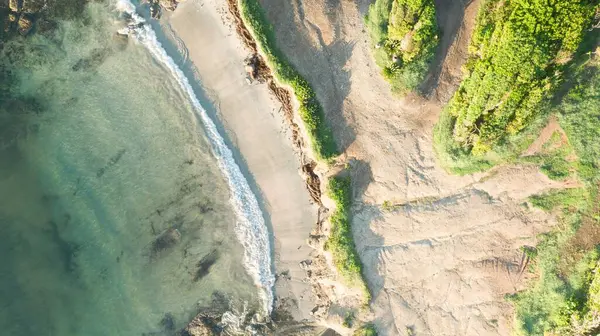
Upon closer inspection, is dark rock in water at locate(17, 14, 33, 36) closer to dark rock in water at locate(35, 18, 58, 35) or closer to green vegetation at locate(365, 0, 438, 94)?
dark rock in water at locate(35, 18, 58, 35)

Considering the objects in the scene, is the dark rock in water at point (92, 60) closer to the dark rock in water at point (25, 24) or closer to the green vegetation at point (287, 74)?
the dark rock in water at point (25, 24)

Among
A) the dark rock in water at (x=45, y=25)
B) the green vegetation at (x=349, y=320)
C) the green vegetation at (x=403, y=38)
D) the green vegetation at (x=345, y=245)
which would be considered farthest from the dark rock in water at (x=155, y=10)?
the green vegetation at (x=349, y=320)

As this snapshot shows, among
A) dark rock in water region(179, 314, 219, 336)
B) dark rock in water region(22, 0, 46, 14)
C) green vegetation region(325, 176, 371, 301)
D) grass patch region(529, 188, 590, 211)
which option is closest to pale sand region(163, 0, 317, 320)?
green vegetation region(325, 176, 371, 301)

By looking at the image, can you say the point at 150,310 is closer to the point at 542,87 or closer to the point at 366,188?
the point at 366,188

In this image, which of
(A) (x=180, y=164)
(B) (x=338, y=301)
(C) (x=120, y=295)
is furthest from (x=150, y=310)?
(B) (x=338, y=301)

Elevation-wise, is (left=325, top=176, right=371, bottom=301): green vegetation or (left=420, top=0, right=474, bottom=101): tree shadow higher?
(left=420, top=0, right=474, bottom=101): tree shadow

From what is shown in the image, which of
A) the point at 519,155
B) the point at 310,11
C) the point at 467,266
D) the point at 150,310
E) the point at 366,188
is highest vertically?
the point at 310,11
